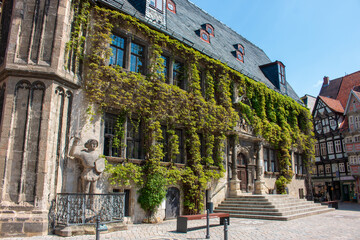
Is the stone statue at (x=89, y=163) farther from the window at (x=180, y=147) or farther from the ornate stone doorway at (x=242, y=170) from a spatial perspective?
the ornate stone doorway at (x=242, y=170)

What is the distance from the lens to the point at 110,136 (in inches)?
502

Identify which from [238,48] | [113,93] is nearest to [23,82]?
[113,93]

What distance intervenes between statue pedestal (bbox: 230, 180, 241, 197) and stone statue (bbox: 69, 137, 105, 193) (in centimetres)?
913

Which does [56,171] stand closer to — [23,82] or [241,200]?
[23,82]

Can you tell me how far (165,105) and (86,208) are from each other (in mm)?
6310

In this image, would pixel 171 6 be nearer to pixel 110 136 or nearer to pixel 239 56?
pixel 239 56

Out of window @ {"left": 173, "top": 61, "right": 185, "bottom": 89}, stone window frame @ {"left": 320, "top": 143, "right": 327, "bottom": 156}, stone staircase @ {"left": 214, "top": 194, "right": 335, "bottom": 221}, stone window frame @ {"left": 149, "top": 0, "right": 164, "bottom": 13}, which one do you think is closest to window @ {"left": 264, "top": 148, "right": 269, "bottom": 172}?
stone staircase @ {"left": 214, "top": 194, "right": 335, "bottom": 221}

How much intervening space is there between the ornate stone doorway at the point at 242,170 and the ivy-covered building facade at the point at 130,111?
3.1 inches

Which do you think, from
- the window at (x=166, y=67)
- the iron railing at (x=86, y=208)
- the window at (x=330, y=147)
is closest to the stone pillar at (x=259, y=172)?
the window at (x=166, y=67)

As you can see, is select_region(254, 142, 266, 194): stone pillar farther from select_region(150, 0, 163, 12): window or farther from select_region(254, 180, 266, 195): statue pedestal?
select_region(150, 0, 163, 12): window

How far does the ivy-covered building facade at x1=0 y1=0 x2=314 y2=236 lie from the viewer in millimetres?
9953

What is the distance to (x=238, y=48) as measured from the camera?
78.3 feet

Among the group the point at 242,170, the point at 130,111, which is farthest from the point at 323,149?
the point at 130,111

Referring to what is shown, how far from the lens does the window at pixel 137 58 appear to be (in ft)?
47.4
